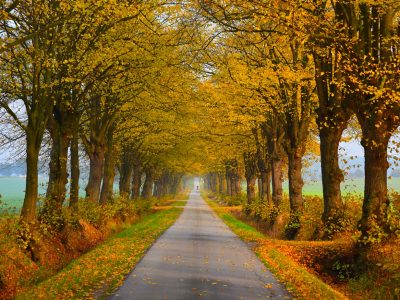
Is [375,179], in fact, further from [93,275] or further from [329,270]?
[93,275]

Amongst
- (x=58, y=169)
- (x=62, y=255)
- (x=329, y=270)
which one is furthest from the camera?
(x=58, y=169)

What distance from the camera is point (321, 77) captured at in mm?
15766

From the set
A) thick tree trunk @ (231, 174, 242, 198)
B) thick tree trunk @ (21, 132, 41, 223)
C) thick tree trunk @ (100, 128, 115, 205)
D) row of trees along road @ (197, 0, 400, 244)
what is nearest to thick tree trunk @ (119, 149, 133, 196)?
thick tree trunk @ (100, 128, 115, 205)

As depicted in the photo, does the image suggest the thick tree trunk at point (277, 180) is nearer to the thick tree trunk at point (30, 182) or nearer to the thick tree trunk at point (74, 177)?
the thick tree trunk at point (74, 177)

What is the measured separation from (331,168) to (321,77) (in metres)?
3.61

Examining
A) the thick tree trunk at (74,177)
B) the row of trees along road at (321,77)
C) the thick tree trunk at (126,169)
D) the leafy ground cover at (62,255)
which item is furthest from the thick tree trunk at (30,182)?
Result: the thick tree trunk at (126,169)

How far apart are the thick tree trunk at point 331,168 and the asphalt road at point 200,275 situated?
12.2 feet

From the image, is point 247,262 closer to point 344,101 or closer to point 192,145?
point 344,101

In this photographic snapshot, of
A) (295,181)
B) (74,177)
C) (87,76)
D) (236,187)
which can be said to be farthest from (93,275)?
(236,187)

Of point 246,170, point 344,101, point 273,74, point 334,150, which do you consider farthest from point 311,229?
point 246,170

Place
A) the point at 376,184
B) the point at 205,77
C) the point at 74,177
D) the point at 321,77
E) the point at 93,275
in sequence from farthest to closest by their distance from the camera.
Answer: the point at 205,77, the point at 74,177, the point at 321,77, the point at 376,184, the point at 93,275

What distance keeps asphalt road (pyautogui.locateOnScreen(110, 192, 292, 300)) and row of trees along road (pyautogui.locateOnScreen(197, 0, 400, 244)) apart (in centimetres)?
365

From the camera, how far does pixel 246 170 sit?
43844 millimetres

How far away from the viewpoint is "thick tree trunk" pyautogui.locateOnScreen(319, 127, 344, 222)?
1714cm
